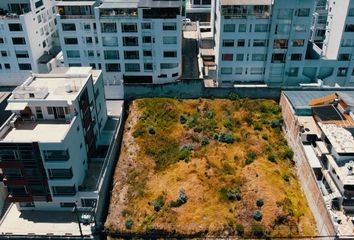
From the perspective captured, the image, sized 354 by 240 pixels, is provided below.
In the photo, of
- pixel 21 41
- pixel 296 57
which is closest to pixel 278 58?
pixel 296 57

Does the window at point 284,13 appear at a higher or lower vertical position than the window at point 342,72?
higher

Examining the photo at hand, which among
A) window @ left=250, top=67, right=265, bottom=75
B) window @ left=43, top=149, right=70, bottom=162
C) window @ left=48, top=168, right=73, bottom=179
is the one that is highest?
window @ left=250, top=67, right=265, bottom=75

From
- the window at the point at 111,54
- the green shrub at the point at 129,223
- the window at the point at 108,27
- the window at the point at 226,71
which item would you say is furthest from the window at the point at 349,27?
the green shrub at the point at 129,223

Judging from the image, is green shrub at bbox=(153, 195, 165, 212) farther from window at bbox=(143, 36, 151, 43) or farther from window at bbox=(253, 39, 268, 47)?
window at bbox=(253, 39, 268, 47)

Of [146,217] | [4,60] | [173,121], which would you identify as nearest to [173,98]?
[173,121]

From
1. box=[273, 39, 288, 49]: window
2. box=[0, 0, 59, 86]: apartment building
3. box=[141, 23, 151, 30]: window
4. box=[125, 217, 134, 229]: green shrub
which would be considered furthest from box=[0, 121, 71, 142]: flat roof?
box=[273, 39, 288, 49]: window

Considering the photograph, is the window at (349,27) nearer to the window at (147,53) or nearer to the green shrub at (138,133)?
the window at (147,53)
